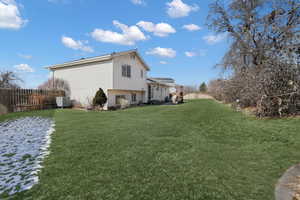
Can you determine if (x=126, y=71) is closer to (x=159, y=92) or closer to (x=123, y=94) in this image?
(x=123, y=94)

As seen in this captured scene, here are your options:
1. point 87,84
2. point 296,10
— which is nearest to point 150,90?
point 87,84

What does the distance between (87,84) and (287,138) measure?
49.9 ft

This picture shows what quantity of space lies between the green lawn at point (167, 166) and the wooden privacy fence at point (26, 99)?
31.9ft

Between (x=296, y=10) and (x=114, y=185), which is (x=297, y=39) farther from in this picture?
(x=114, y=185)

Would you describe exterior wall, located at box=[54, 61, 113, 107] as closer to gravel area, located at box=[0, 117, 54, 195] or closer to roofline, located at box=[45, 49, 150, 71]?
roofline, located at box=[45, 49, 150, 71]

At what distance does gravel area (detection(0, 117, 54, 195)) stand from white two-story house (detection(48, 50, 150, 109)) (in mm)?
8407

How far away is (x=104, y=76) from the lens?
14172 millimetres

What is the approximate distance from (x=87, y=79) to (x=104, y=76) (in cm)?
226

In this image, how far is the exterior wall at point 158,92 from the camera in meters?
23.1

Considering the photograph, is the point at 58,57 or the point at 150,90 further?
the point at 150,90

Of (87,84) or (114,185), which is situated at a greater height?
(87,84)

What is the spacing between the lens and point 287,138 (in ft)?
15.8

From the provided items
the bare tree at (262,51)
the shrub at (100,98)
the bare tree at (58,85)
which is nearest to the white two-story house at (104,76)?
the bare tree at (58,85)

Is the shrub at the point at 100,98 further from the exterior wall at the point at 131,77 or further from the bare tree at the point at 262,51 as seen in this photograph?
the bare tree at the point at 262,51
